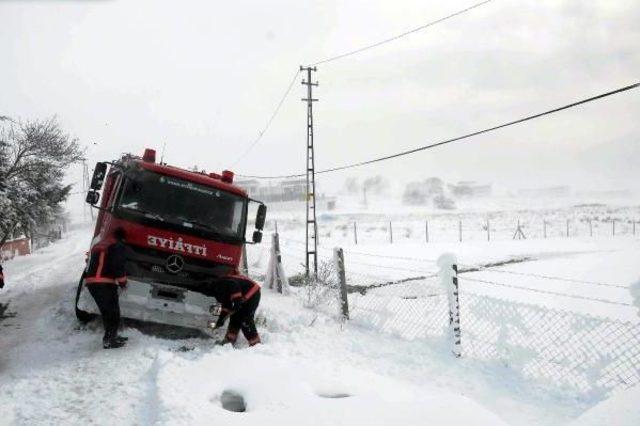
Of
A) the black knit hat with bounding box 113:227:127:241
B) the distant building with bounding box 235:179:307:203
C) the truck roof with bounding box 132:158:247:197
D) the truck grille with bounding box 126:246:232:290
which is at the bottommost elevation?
the truck grille with bounding box 126:246:232:290

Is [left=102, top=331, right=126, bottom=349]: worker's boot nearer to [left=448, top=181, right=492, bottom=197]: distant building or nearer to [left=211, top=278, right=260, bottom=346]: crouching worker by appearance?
[left=211, top=278, right=260, bottom=346]: crouching worker

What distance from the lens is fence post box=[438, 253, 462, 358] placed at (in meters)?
6.85

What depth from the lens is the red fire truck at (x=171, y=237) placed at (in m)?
6.77

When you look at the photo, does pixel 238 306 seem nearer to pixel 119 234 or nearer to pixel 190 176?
pixel 119 234

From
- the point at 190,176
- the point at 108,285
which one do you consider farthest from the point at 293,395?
the point at 190,176

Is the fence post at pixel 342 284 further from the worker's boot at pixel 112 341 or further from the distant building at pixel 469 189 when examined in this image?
the distant building at pixel 469 189

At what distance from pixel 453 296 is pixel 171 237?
4.29 metres

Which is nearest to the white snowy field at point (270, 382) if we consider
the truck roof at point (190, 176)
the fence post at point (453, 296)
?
the fence post at point (453, 296)

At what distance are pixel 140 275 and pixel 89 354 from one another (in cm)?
133

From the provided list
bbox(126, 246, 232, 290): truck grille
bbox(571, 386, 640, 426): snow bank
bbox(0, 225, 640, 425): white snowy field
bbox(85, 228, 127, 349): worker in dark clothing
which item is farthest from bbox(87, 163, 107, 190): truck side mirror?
bbox(571, 386, 640, 426): snow bank

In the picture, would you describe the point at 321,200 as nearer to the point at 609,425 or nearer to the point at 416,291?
the point at 416,291

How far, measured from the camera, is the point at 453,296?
6.91m

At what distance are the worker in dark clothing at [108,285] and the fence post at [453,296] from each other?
455 centimetres

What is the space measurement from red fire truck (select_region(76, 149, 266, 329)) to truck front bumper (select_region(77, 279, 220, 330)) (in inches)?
0.5
